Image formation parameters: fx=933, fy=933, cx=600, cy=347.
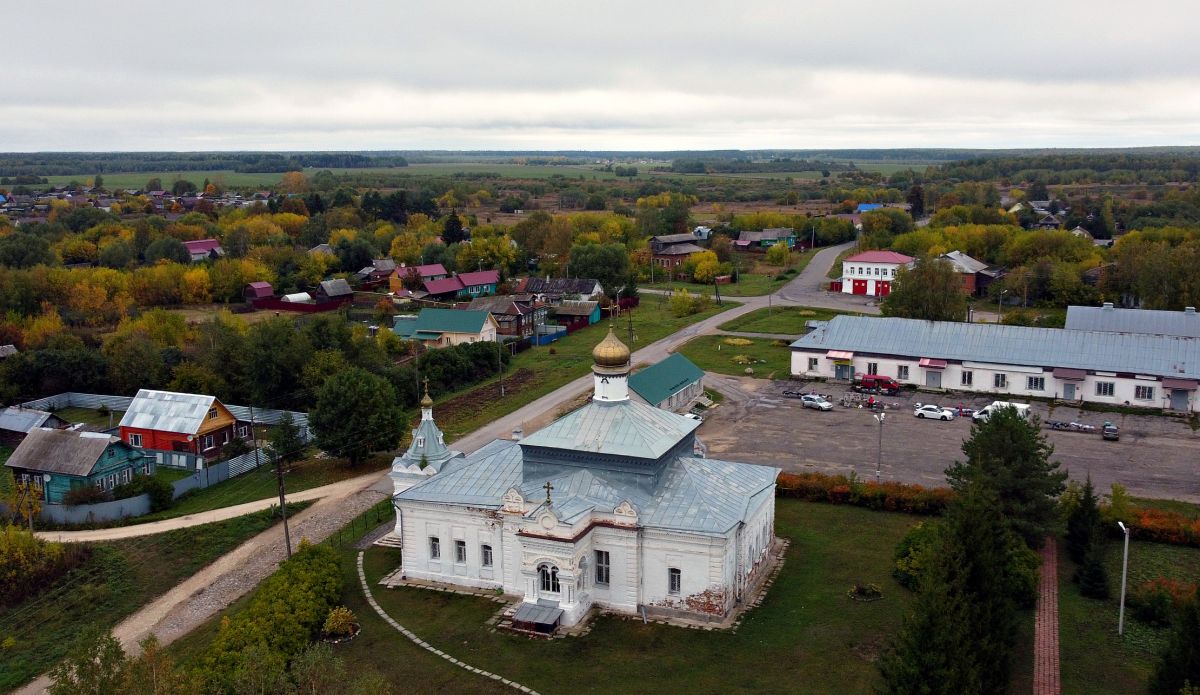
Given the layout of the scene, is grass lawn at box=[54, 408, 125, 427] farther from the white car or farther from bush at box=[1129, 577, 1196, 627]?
bush at box=[1129, 577, 1196, 627]

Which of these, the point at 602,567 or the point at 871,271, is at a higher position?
the point at 871,271

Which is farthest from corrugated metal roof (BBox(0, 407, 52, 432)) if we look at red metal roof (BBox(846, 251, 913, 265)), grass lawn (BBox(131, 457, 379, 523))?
red metal roof (BBox(846, 251, 913, 265))

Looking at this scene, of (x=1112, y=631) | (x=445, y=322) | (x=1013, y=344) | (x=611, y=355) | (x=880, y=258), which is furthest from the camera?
(x=880, y=258)

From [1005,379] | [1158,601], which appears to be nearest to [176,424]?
[1158,601]

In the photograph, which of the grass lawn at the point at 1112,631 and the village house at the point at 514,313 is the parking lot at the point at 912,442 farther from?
the village house at the point at 514,313

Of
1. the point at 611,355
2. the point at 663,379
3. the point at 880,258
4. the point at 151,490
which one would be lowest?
the point at 151,490

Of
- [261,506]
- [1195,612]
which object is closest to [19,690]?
[261,506]

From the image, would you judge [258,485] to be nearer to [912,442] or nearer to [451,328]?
[451,328]
